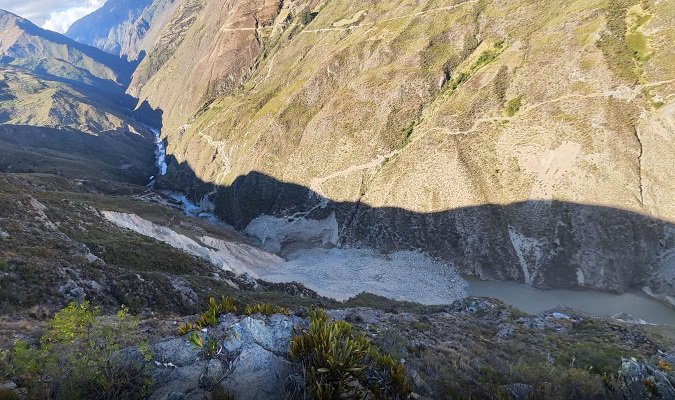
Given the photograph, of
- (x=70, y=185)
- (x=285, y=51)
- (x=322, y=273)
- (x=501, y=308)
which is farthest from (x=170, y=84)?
(x=501, y=308)

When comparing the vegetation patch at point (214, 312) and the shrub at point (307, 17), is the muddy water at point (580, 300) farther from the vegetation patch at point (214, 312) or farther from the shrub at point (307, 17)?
the shrub at point (307, 17)

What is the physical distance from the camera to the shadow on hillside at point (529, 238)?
138 ft

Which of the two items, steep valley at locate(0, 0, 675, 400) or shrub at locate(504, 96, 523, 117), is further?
shrub at locate(504, 96, 523, 117)

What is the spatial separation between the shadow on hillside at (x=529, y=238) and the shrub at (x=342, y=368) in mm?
43961

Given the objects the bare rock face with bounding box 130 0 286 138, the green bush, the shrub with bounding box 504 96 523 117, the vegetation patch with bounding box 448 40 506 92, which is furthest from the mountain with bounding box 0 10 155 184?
the green bush

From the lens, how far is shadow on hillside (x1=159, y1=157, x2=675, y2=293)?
138 ft

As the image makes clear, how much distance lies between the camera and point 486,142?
5522 centimetres

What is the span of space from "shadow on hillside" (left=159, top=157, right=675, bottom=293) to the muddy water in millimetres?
1023

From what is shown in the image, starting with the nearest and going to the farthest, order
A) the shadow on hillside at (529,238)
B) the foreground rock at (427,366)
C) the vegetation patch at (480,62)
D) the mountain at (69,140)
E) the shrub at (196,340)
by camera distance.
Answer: the foreground rock at (427,366) → the shrub at (196,340) → the shadow on hillside at (529,238) → the vegetation patch at (480,62) → the mountain at (69,140)

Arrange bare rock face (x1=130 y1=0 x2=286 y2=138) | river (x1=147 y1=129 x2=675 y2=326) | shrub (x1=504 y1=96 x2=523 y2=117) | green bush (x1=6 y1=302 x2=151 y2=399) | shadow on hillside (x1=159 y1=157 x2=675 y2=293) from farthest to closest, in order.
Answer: bare rock face (x1=130 y1=0 x2=286 y2=138) → shrub (x1=504 y1=96 x2=523 y2=117) → shadow on hillside (x1=159 y1=157 x2=675 y2=293) → river (x1=147 y1=129 x2=675 y2=326) → green bush (x1=6 y1=302 x2=151 y2=399)

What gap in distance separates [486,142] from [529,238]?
52.6 feet

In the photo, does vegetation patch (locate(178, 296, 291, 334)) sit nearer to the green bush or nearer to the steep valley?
the steep valley

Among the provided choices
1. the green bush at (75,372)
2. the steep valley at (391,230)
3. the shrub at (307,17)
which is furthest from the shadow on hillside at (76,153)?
the green bush at (75,372)

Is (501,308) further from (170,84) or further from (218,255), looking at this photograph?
(170,84)
